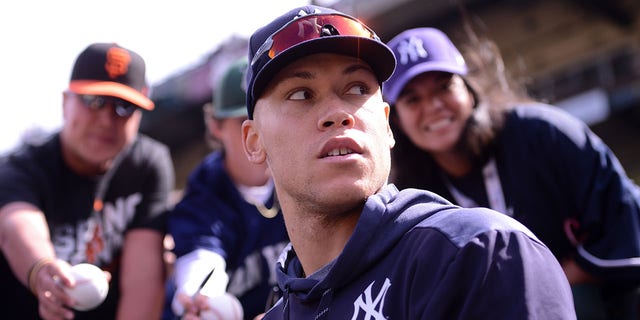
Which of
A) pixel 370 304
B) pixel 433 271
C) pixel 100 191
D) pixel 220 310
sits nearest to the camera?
pixel 433 271

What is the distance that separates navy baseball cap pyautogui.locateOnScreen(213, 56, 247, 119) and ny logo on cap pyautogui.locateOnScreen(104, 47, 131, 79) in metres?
0.48

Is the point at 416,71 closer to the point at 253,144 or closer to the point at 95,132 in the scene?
the point at 253,144

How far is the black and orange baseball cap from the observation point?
11.5 ft

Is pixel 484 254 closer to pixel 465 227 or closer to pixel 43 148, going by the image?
pixel 465 227

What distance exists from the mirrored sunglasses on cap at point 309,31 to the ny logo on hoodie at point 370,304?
0.67m

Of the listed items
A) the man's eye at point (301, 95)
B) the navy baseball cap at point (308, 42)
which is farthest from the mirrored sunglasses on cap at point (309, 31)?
the man's eye at point (301, 95)

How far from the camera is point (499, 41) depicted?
7074 mm

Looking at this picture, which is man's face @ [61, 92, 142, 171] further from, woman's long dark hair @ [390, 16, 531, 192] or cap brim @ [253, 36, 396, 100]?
cap brim @ [253, 36, 396, 100]

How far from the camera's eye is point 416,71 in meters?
3.34

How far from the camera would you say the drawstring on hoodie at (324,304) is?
5.72 ft

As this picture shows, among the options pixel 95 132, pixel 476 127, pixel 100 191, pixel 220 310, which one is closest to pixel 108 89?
pixel 95 132

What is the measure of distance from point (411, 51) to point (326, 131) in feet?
Answer: 5.43

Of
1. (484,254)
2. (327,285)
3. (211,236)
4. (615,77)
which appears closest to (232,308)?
(211,236)

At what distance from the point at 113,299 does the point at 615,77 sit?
4.97m
